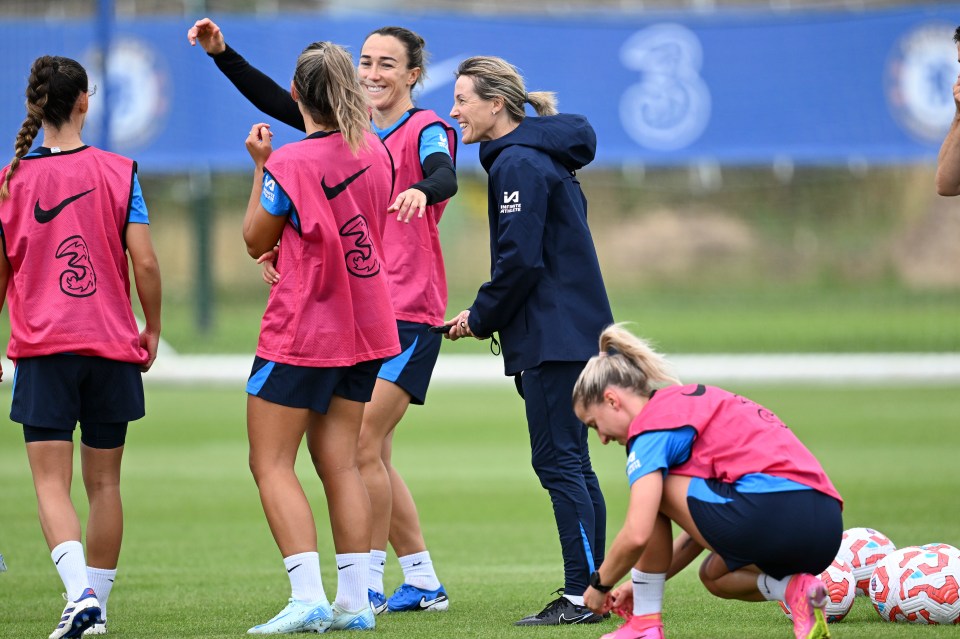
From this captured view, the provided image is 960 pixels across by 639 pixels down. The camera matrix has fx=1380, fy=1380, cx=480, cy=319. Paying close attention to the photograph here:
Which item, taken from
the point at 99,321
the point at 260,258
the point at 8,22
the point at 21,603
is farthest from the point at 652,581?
the point at 8,22

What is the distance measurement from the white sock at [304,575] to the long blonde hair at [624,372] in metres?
1.23

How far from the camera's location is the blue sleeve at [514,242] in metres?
5.50

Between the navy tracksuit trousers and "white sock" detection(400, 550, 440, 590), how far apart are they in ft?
2.59

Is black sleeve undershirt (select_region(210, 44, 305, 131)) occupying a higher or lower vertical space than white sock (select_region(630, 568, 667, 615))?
higher

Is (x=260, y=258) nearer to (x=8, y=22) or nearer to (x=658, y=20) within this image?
(x=8, y=22)

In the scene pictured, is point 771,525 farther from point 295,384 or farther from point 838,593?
point 295,384

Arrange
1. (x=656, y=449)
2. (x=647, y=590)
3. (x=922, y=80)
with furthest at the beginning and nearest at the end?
1. (x=922, y=80)
2. (x=647, y=590)
3. (x=656, y=449)

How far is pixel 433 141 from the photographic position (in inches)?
235

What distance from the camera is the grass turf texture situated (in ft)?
18.5

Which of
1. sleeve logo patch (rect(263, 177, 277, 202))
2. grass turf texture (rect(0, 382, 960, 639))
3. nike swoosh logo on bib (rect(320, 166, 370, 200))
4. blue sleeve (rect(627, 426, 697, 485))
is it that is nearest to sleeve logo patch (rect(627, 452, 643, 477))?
blue sleeve (rect(627, 426, 697, 485))

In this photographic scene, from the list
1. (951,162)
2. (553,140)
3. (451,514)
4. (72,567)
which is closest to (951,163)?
(951,162)

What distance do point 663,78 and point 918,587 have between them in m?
18.1

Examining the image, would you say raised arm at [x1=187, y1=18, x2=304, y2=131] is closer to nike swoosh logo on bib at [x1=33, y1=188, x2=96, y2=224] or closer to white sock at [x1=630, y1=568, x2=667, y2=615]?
nike swoosh logo on bib at [x1=33, y1=188, x2=96, y2=224]

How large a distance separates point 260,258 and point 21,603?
2.14 meters
